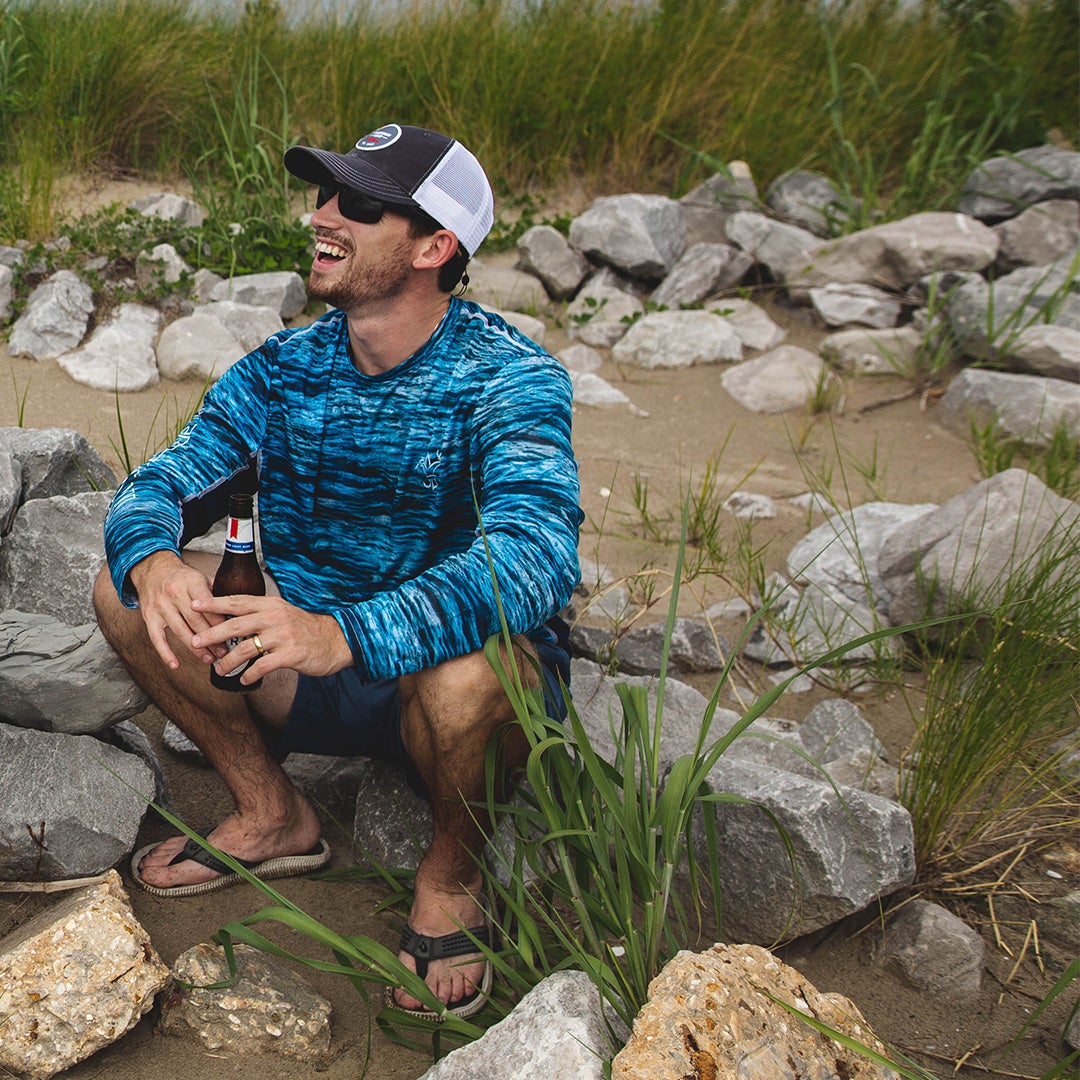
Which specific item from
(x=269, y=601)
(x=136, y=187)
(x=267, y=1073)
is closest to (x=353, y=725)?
(x=269, y=601)

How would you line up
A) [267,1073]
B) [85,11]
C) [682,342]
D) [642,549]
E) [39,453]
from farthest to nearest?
1. [85,11]
2. [682,342]
3. [642,549]
4. [39,453]
5. [267,1073]

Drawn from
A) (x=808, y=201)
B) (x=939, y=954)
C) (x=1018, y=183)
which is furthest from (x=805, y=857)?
(x=1018, y=183)

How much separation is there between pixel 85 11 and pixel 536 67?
8.85 ft

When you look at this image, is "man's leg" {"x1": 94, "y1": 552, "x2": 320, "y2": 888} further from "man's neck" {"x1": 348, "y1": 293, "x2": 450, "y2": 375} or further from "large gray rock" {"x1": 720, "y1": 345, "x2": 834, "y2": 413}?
"large gray rock" {"x1": 720, "y1": 345, "x2": 834, "y2": 413}

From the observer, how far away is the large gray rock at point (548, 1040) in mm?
1905

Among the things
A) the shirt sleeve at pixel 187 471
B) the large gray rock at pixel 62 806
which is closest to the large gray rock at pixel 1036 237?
the shirt sleeve at pixel 187 471

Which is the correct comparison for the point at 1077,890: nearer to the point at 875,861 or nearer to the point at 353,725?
the point at 875,861

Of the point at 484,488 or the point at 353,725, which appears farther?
the point at 353,725

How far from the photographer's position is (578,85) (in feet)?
25.2

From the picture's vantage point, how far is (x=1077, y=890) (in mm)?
2744

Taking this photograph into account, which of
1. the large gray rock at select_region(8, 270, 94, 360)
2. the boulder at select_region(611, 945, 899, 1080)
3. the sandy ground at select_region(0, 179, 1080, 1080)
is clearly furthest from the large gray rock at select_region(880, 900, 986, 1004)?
the large gray rock at select_region(8, 270, 94, 360)

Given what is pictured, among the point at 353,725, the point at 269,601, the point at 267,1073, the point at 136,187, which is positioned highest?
the point at 269,601

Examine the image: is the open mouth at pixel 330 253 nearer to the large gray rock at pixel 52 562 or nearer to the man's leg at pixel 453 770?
the man's leg at pixel 453 770

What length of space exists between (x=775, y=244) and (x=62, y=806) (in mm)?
5740
